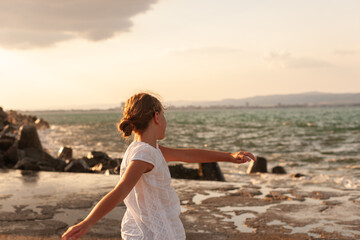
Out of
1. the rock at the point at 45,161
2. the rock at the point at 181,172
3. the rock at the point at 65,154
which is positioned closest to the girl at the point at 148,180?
the rock at the point at 181,172

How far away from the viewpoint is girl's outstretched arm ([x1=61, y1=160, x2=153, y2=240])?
1.98m

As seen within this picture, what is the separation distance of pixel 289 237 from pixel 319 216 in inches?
43.0

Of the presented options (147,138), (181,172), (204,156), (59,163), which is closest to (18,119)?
(59,163)

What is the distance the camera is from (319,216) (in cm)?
527

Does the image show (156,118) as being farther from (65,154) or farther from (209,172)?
(65,154)

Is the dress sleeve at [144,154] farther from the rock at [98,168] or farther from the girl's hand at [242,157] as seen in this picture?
the rock at [98,168]

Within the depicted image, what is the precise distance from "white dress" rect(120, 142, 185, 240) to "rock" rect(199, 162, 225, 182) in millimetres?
6583

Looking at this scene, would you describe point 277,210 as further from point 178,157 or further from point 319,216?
point 178,157

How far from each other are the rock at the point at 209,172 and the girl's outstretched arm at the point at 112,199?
677cm

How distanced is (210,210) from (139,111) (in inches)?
138

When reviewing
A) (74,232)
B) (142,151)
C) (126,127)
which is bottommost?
(74,232)

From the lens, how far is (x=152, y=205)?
233cm

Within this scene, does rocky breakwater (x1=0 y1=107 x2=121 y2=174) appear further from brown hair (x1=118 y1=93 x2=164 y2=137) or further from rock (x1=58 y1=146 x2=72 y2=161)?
brown hair (x1=118 y1=93 x2=164 y2=137)

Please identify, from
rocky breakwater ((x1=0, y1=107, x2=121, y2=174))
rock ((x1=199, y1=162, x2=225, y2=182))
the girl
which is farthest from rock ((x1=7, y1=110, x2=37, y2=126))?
the girl
